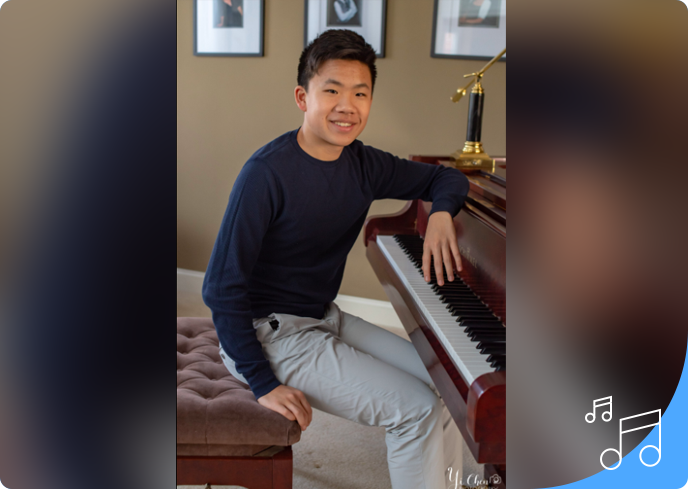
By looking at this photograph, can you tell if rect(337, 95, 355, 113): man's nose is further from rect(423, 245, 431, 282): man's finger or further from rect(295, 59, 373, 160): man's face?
rect(423, 245, 431, 282): man's finger

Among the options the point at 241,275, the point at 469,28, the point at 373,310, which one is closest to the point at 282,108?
the point at 469,28

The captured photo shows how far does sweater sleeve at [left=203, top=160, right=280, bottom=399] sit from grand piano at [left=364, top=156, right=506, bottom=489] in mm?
353

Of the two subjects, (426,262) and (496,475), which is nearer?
(496,475)

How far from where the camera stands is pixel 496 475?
48.5 inches

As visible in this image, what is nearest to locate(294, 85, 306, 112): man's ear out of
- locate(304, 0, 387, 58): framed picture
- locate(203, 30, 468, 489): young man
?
locate(203, 30, 468, 489): young man

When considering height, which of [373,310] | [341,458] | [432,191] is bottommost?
[341,458]

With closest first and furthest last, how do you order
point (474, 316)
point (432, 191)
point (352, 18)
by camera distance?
point (474, 316) < point (432, 191) < point (352, 18)

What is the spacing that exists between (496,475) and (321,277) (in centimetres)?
59

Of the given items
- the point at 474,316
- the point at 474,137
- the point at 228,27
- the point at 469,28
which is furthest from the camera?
the point at 228,27

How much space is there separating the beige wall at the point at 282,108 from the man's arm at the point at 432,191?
3.77ft

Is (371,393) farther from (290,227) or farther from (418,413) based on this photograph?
(290,227)

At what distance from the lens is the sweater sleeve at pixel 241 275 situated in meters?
1.15

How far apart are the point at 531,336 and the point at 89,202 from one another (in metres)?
0.50

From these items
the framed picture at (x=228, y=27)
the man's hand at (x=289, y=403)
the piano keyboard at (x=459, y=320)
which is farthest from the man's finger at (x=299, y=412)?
the framed picture at (x=228, y=27)
